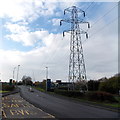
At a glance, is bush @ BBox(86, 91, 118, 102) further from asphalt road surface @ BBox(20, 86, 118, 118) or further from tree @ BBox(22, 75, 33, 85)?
tree @ BBox(22, 75, 33, 85)

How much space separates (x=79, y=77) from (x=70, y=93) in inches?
202

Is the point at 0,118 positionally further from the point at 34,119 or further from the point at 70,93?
the point at 70,93

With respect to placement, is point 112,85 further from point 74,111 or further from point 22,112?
point 22,112

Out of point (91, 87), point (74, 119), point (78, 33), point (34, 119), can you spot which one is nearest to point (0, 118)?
point (34, 119)

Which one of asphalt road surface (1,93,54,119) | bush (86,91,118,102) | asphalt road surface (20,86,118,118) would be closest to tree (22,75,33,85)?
bush (86,91,118,102)

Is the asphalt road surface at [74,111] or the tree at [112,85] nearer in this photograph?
the asphalt road surface at [74,111]

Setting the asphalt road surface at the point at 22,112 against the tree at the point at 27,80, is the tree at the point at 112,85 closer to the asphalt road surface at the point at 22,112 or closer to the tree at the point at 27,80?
the asphalt road surface at the point at 22,112

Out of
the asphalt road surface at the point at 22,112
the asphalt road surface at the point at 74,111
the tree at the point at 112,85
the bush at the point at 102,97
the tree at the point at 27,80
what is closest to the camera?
the asphalt road surface at the point at 22,112

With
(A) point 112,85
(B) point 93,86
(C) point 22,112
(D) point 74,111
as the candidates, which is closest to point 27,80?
(B) point 93,86

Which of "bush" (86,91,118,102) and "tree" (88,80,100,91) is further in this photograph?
"tree" (88,80,100,91)

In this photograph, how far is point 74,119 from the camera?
12047 millimetres

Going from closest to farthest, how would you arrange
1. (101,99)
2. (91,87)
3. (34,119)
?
(34,119), (101,99), (91,87)

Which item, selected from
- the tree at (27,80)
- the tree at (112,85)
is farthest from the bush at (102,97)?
the tree at (27,80)

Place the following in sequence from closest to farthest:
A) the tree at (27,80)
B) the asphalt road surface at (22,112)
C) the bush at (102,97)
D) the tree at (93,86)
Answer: the asphalt road surface at (22,112), the bush at (102,97), the tree at (93,86), the tree at (27,80)
